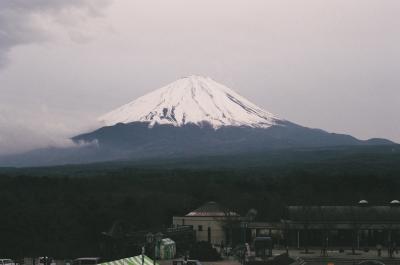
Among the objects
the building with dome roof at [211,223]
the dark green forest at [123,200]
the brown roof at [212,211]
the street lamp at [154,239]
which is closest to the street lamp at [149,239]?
the street lamp at [154,239]

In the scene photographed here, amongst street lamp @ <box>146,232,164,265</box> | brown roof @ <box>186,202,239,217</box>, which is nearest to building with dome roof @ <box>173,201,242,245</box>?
brown roof @ <box>186,202,239,217</box>

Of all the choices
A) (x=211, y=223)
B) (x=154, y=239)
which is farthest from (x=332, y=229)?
(x=154, y=239)

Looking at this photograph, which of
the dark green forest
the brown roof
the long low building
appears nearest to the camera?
the dark green forest

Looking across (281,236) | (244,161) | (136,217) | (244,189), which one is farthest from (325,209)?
(244,161)

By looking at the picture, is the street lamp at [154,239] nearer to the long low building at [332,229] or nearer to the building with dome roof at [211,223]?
the long low building at [332,229]

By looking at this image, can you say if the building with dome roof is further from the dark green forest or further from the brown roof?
the dark green forest

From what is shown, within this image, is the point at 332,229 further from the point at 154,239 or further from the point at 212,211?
the point at 154,239

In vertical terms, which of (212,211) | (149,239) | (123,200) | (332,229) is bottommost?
(332,229)

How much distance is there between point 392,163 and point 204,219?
313 ft

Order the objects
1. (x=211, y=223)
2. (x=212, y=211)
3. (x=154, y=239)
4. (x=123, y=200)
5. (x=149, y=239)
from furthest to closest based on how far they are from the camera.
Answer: (x=123, y=200), (x=212, y=211), (x=211, y=223), (x=149, y=239), (x=154, y=239)

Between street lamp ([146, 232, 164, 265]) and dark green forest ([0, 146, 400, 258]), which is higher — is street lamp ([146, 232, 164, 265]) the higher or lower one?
the lower one

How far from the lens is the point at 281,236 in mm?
58906

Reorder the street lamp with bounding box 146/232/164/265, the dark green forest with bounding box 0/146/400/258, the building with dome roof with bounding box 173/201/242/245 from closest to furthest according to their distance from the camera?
the street lamp with bounding box 146/232/164/265 → the dark green forest with bounding box 0/146/400/258 → the building with dome roof with bounding box 173/201/242/245

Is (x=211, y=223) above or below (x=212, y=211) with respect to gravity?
below
